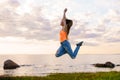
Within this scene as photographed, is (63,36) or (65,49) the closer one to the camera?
(63,36)

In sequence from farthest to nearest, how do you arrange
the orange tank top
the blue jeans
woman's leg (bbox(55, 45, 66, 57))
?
woman's leg (bbox(55, 45, 66, 57)) → the blue jeans → the orange tank top

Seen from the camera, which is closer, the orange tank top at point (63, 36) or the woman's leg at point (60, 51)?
the orange tank top at point (63, 36)

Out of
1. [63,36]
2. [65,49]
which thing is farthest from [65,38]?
[65,49]

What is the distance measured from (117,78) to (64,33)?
33.3 ft

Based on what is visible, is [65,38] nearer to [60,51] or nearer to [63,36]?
A: [63,36]

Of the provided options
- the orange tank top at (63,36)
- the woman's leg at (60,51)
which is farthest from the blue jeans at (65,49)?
the orange tank top at (63,36)

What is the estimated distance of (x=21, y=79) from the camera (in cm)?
3164

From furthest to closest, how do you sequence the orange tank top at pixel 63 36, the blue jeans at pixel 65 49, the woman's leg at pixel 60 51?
the woman's leg at pixel 60 51 < the blue jeans at pixel 65 49 < the orange tank top at pixel 63 36

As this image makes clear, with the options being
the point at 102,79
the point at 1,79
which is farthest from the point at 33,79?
the point at 102,79

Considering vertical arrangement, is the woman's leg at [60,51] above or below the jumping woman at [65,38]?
below

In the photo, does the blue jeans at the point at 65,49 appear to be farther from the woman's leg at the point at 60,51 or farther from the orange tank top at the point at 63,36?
the orange tank top at the point at 63,36

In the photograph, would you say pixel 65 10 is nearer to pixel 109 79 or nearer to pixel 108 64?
pixel 109 79

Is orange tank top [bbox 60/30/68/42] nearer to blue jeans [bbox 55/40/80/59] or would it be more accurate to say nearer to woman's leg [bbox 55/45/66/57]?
blue jeans [bbox 55/40/80/59]

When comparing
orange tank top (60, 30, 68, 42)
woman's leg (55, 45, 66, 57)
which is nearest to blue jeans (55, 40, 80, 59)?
woman's leg (55, 45, 66, 57)
